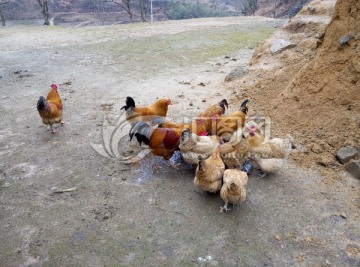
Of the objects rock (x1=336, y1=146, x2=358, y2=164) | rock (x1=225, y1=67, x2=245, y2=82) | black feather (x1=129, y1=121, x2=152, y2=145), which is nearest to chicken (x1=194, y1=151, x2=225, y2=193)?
black feather (x1=129, y1=121, x2=152, y2=145)

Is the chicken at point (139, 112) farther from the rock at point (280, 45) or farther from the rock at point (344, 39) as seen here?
the rock at point (280, 45)

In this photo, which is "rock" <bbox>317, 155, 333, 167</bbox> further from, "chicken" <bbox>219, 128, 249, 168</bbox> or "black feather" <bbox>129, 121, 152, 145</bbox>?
"black feather" <bbox>129, 121, 152, 145</bbox>

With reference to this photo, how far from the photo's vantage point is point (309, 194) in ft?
13.7

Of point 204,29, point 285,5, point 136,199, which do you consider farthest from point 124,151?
point 285,5

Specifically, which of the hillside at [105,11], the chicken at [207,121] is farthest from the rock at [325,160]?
the hillside at [105,11]

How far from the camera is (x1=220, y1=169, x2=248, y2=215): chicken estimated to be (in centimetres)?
365

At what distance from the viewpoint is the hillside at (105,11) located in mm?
38531

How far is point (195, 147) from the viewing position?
4.37 m

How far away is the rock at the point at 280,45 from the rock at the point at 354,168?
503cm

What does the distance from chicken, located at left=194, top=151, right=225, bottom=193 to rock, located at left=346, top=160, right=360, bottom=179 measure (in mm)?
1955

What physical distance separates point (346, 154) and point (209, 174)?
2.28 metres

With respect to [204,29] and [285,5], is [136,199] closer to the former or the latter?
[204,29]

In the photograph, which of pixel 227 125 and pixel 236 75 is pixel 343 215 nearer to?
pixel 227 125

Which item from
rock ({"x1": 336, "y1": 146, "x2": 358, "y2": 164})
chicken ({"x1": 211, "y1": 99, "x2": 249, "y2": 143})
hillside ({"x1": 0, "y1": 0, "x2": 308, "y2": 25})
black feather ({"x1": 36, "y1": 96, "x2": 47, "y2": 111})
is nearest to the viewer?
rock ({"x1": 336, "y1": 146, "x2": 358, "y2": 164})
